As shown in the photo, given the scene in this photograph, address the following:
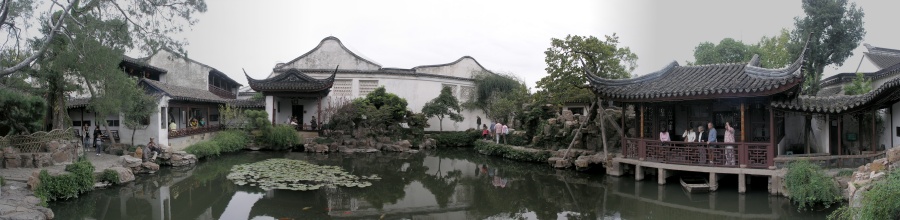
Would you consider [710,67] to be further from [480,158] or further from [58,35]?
[58,35]

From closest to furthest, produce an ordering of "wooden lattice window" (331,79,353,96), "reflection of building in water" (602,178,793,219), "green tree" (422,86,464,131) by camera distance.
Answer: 1. "reflection of building in water" (602,178,793,219)
2. "green tree" (422,86,464,131)
3. "wooden lattice window" (331,79,353,96)

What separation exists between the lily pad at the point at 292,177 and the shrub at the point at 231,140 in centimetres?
423

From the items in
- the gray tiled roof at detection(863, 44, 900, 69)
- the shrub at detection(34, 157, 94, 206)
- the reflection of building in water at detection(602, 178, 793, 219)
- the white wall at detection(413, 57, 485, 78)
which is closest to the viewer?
the reflection of building in water at detection(602, 178, 793, 219)

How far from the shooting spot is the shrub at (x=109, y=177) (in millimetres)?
10383

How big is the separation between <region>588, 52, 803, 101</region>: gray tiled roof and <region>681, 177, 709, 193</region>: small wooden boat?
1.75 metres

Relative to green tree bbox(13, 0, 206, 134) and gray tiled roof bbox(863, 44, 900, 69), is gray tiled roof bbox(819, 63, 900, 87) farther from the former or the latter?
green tree bbox(13, 0, 206, 134)

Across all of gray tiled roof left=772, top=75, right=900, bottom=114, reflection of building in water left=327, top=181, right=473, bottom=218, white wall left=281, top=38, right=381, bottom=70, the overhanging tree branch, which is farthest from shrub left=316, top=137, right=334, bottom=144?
gray tiled roof left=772, top=75, right=900, bottom=114

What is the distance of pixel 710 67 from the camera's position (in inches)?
457

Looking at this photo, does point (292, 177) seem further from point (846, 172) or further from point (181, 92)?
point (846, 172)

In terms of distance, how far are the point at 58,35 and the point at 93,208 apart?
4.53 metres

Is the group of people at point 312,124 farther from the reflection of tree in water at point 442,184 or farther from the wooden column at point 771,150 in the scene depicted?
the wooden column at point 771,150

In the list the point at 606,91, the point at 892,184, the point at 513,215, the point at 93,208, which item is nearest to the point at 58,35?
the point at 93,208

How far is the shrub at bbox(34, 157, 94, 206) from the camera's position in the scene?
28.0ft

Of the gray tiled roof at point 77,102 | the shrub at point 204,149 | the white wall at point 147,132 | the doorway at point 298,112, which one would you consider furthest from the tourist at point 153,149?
the doorway at point 298,112
